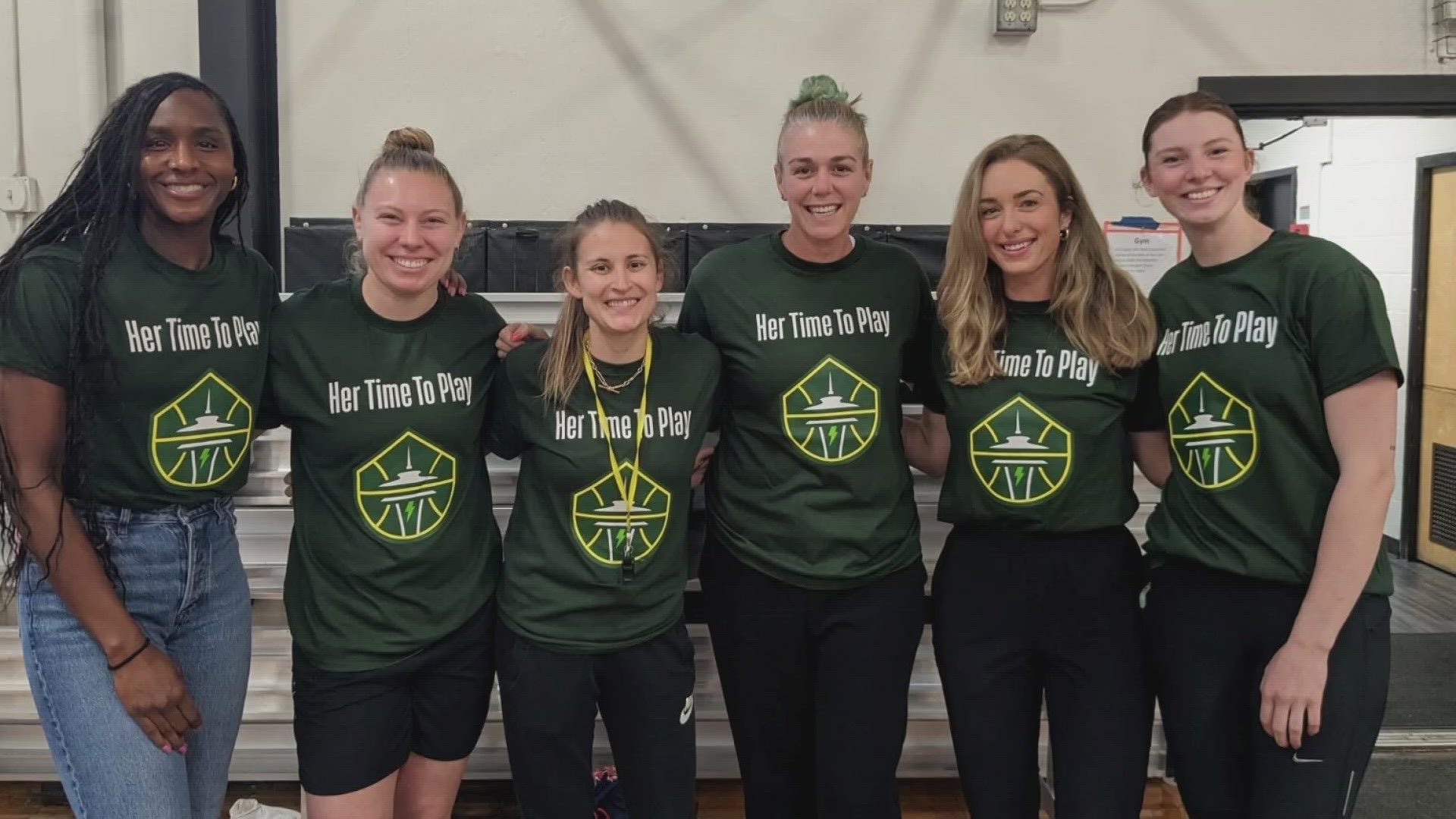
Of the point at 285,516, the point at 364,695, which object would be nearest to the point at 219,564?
the point at 364,695

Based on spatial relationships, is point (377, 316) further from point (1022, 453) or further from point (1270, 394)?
point (1270, 394)

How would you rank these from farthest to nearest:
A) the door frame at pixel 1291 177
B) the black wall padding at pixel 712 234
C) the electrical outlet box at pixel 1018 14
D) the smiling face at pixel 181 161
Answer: the door frame at pixel 1291 177
the electrical outlet box at pixel 1018 14
the black wall padding at pixel 712 234
the smiling face at pixel 181 161

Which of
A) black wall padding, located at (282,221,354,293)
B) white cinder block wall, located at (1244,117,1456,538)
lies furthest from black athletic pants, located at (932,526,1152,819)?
white cinder block wall, located at (1244,117,1456,538)

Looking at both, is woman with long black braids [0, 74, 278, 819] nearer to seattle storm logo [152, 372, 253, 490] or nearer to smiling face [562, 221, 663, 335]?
seattle storm logo [152, 372, 253, 490]

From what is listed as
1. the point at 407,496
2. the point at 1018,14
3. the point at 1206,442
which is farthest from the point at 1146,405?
the point at 1018,14

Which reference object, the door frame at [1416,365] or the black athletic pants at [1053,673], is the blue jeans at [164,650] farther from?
the door frame at [1416,365]

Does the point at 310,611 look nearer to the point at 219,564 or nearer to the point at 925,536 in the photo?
the point at 219,564

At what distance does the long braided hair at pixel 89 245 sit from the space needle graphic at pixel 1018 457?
4.19 ft

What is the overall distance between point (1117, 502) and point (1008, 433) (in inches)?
8.3

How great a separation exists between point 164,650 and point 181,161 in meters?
0.68

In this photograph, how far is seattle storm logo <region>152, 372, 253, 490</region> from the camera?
132 cm

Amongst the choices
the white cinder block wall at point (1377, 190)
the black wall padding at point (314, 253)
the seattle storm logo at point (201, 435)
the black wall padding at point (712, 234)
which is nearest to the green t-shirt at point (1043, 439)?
the seattle storm logo at point (201, 435)

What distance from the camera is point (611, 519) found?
1.50 metres

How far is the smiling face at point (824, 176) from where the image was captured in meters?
1.62
